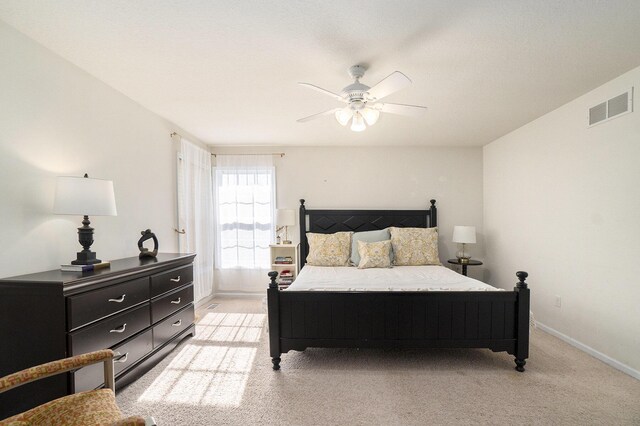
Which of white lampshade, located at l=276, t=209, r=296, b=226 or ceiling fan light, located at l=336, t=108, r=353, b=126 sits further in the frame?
white lampshade, located at l=276, t=209, r=296, b=226

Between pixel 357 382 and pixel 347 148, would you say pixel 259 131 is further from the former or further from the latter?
pixel 357 382

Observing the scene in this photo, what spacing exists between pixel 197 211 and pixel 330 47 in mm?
2980

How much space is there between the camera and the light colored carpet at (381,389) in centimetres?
186

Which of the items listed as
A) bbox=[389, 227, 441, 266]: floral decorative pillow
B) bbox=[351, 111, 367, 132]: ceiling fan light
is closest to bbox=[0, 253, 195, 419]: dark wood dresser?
bbox=[351, 111, 367, 132]: ceiling fan light

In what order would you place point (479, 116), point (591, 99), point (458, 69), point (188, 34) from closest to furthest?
point (188, 34) < point (458, 69) < point (591, 99) < point (479, 116)

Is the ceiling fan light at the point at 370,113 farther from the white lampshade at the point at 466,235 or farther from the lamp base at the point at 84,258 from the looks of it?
the white lampshade at the point at 466,235

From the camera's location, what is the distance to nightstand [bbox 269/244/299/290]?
4203 millimetres

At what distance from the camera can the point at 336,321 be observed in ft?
8.18

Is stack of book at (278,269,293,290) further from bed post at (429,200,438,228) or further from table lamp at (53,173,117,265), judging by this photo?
table lamp at (53,173,117,265)

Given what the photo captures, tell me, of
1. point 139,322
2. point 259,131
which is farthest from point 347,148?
point 139,322

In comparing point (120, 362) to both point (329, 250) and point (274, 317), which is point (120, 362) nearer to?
point (274, 317)

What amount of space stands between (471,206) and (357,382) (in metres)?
3.46

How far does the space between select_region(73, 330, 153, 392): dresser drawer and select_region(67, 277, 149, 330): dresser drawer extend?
11.0 inches

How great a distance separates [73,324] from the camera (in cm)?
172
